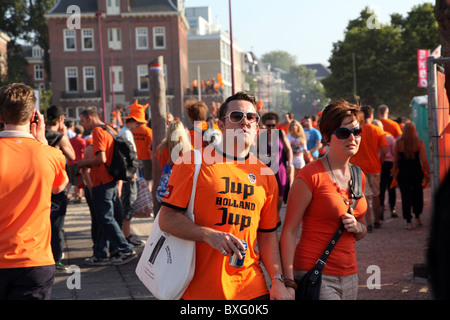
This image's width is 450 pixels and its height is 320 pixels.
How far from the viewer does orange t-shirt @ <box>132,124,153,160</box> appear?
11.7 m

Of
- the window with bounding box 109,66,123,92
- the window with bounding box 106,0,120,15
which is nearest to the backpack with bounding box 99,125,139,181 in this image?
the window with bounding box 109,66,123,92

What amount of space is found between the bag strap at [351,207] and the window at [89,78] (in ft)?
190

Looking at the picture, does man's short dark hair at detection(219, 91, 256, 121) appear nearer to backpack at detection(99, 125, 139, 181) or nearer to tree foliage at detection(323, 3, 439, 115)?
backpack at detection(99, 125, 139, 181)

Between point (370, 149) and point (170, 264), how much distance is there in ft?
24.5

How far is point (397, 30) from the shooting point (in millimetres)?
55875

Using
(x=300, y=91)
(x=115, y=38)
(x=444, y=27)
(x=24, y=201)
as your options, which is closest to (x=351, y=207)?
(x=24, y=201)

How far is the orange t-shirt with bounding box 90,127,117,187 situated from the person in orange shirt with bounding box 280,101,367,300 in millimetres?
4618

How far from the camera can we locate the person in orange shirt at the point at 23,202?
342 cm

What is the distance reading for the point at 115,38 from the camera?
196 feet

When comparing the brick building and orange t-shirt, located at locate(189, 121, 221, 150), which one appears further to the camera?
the brick building

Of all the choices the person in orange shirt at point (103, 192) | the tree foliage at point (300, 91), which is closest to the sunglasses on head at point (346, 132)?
the person in orange shirt at point (103, 192)
